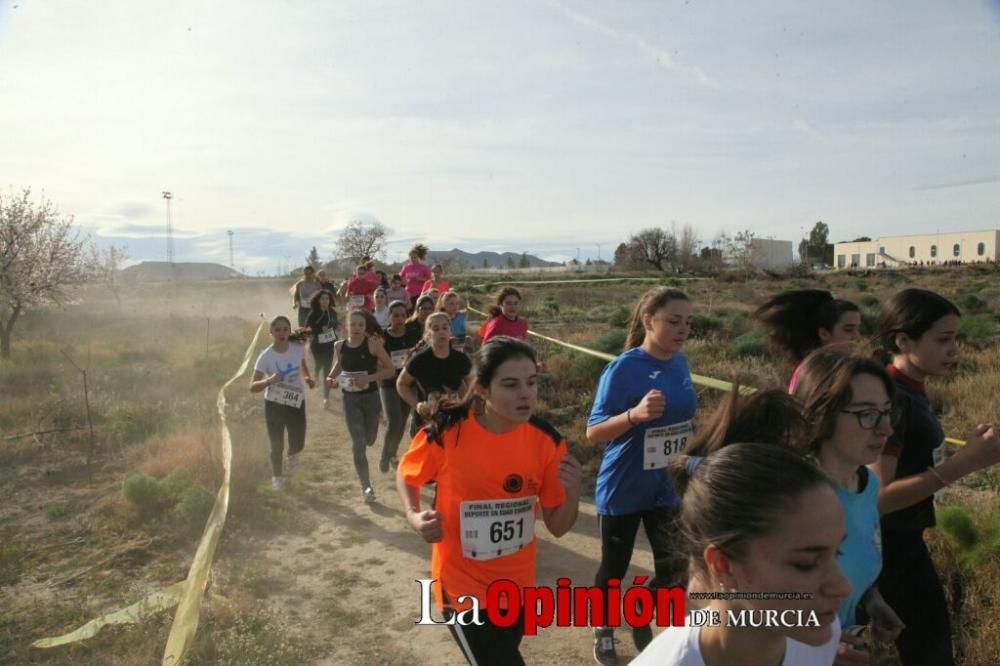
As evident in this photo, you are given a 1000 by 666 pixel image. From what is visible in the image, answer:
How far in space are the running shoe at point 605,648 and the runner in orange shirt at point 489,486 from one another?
1198 mm

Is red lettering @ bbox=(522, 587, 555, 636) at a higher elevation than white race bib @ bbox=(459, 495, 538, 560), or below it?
below

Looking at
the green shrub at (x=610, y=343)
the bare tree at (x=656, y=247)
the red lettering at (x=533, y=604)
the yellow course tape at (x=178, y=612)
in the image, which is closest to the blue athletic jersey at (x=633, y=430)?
the red lettering at (x=533, y=604)

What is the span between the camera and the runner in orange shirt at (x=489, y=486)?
2.82 metres

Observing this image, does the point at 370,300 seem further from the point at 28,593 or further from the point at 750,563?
the point at 750,563

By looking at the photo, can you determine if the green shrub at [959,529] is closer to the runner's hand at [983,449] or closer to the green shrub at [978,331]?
the runner's hand at [983,449]

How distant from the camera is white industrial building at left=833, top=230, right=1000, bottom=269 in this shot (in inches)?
3718

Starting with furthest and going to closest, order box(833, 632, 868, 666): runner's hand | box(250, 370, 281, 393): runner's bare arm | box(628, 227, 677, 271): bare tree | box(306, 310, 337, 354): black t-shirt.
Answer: box(628, 227, 677, 271): bare tree
box(306, 310, 337, 354): black t-shirt
box(250, 370, 281, 393): runner's bare arm
box(833, 632, 868, 666): runner's hand

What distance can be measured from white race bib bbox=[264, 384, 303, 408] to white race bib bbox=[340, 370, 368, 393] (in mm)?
526

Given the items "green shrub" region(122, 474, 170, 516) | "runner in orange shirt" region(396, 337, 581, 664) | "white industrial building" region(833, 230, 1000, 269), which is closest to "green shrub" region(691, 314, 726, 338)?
"green shrub" region(122, 474, 170, 516)

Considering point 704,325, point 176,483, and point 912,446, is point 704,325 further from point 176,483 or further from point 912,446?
point 912,446

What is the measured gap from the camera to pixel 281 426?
7.12 metres

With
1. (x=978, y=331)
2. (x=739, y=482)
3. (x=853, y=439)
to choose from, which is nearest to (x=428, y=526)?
(x=739, y=482)

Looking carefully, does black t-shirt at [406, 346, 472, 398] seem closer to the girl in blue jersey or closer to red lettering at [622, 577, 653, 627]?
the girl in blue jersey

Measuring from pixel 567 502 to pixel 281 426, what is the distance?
4.96 meters
